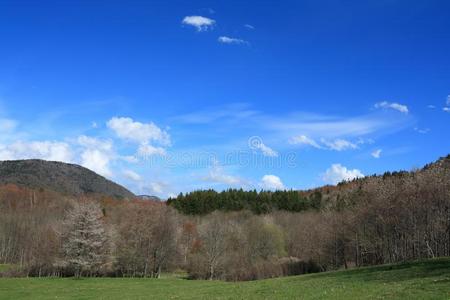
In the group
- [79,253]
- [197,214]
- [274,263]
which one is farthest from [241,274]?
[197,214]

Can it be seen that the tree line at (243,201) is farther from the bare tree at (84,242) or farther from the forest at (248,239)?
the bare tree at (84,242)

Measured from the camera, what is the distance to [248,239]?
101 metres

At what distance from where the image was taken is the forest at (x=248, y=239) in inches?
2564

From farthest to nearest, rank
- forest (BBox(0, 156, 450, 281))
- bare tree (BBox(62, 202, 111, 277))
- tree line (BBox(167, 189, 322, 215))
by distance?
tree line (BBox(167, 189, 322, 215)) → bare tree (BBox(62, 202, 111, 277)) → forest (BBox(0, 156, 450, 281))

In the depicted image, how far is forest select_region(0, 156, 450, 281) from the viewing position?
6512cm

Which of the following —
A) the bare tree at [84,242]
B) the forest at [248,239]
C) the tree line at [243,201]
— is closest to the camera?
the forest at [248,239]

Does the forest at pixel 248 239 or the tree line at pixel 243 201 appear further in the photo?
the tree line at pixel 243 201

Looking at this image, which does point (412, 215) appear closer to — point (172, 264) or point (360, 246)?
point (360, 246)

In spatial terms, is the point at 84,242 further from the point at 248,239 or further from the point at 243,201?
the point at 243,201

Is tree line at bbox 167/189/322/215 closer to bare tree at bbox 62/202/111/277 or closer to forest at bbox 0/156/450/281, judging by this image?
forest at bbox 0/156/450/281

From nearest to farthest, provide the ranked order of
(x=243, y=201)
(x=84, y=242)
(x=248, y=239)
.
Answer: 1. (x=84, y=242)
2. (x=248, y=239)
3. (x=243, y=201)

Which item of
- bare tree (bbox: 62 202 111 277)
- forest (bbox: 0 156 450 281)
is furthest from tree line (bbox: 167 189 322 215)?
bare tree (bbox: 62 202 111 277)

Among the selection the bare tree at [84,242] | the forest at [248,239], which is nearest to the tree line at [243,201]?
the forest at [248,239]

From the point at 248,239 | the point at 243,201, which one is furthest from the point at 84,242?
the point at 243,201
